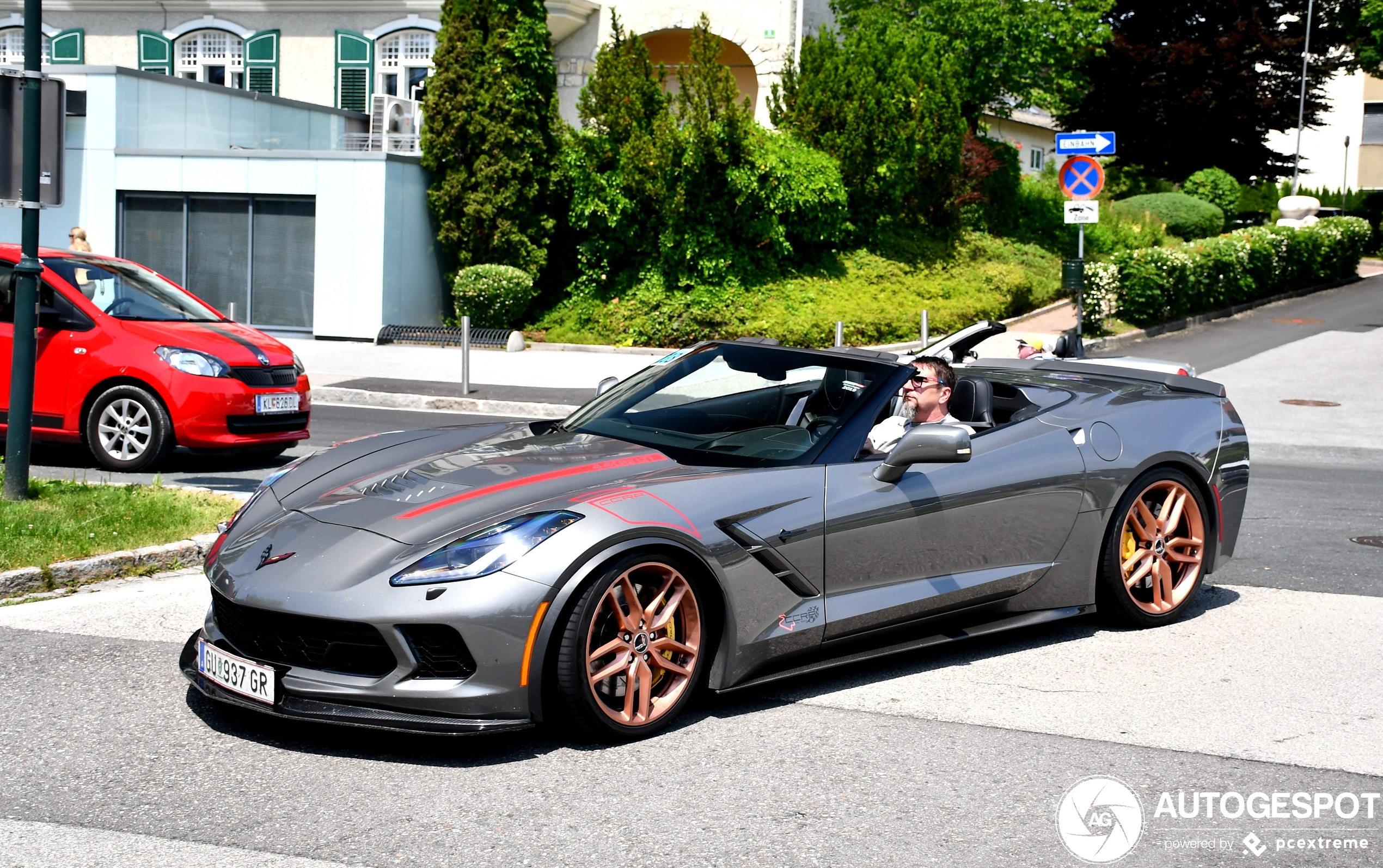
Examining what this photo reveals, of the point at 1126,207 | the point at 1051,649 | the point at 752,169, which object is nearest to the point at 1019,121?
the point at 1126,207

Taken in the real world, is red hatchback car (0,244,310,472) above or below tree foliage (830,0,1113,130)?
below

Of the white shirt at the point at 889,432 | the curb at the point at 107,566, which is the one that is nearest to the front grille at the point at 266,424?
the curb at the point at 107,566

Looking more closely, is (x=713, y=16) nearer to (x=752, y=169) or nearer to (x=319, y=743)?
(x=752, y=169)

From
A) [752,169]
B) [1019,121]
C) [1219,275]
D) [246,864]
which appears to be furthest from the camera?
[1019,121]

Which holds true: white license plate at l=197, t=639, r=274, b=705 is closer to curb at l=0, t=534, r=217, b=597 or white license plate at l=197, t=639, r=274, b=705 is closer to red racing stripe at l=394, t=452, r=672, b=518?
red racing stripe at l=394, t=452, r=672, b=518

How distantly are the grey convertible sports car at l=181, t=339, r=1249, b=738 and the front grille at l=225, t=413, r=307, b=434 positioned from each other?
4.77m

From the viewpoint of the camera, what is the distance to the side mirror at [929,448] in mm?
5281

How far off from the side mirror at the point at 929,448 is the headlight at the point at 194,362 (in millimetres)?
6559

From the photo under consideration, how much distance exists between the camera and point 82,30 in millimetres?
33812

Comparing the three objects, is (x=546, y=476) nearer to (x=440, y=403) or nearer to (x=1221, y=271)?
(x=440, y=403)

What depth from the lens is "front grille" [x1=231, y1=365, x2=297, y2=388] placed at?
10398 millimetres

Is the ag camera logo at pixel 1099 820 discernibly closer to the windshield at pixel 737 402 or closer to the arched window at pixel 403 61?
the windshield at pixel 737 402

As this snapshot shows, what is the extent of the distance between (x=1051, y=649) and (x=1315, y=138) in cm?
6181

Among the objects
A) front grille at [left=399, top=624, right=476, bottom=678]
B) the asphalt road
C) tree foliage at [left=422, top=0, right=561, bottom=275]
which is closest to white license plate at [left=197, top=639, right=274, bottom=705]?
the asphalt road
